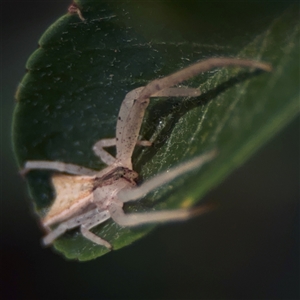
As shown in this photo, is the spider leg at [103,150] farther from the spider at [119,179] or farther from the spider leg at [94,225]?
the spider leg at [94,225]

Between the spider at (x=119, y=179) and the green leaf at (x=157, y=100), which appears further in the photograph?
the spider at (x=119, y=179)

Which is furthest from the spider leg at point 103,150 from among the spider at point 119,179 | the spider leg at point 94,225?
the spider leg at point 94,225

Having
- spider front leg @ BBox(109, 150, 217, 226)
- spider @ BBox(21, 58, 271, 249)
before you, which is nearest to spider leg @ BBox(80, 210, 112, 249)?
spider @ BBox(21, 58, 271, 249)

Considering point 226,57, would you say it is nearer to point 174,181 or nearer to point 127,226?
point 174,181

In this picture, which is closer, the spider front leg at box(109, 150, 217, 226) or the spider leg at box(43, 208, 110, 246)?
the spider front leg at box(109, 150, 217, 226)

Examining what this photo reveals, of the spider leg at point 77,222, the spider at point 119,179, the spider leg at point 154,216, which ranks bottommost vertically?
the spider leg at point 154,216

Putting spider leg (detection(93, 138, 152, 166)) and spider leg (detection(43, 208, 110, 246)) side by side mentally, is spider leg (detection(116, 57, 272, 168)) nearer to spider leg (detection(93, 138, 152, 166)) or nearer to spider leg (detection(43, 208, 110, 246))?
spider leg (detection(93, 138, 152, 166))

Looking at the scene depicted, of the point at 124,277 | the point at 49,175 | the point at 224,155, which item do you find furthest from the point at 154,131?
the point at 124,277

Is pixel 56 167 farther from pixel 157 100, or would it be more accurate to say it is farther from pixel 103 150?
pixel 157 100
